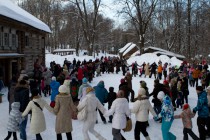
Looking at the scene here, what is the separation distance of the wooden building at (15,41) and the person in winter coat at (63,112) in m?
9.45

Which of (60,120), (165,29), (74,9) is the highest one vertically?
(74,9)

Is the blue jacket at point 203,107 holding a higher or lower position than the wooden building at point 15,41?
lower

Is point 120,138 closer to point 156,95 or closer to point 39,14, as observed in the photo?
point 156,95

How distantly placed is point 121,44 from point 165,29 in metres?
52.5

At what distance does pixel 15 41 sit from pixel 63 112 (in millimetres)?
14803

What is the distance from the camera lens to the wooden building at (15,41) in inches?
675

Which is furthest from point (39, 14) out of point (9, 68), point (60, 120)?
point (60, 120)

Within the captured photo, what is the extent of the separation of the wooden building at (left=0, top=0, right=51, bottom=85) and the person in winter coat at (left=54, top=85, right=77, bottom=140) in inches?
372

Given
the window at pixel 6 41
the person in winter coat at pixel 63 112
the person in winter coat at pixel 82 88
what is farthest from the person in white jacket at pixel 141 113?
the window at pixel 6 41

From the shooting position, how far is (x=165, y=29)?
170 ft

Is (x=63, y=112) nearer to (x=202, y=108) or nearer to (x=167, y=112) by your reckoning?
(x=167, y=112)

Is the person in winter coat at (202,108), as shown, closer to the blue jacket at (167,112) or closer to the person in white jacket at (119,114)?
the blue jacket at (167,112)

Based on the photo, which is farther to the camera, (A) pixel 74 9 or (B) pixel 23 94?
(A) pixel 74 9

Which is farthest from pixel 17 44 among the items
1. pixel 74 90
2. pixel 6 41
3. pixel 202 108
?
pixel 202 108
